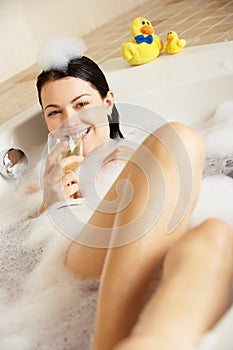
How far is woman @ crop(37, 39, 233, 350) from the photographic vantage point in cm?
75

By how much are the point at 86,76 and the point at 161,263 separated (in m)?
0.76

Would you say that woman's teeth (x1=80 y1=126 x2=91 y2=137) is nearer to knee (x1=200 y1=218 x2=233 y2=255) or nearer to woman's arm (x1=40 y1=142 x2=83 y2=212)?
woman's arm (x1=40 y1=142 x2=83 y2=212)

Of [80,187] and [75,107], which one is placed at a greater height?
[75,107]

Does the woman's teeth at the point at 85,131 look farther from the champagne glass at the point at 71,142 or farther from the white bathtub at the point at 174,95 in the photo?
the white bathtub at the point at 174,95

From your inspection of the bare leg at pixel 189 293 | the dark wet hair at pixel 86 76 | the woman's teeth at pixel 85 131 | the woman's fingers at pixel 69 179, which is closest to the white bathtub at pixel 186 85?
the dark wet hair at pixel 86 76

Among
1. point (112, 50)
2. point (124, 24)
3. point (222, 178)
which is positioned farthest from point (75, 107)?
point (124, 24)

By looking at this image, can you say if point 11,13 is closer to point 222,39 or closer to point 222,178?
point 222,39

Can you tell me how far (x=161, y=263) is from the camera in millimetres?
896

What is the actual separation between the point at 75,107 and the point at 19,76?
1.05m

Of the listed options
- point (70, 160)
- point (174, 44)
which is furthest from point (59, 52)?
point (174, 44)

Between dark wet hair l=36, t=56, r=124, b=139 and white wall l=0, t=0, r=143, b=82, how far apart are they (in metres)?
0.97

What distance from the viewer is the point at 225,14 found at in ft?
7.98

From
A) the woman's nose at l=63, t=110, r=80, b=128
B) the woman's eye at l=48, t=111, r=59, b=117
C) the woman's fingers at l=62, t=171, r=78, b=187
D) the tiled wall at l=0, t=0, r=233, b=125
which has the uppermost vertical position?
the woman's eye at l=48, t=111, r=59, b=117

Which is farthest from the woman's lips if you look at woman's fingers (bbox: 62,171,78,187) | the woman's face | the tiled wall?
the tiled wall
